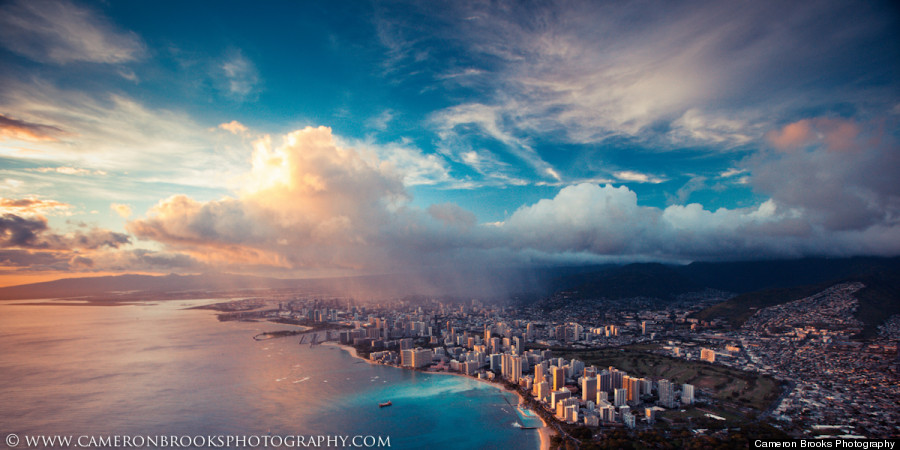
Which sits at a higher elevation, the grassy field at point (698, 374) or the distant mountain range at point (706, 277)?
the distant mountain range at point (706, 277)

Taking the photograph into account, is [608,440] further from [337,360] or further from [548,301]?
[548,301]

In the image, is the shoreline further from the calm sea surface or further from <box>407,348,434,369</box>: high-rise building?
<box>407,348,434,369</box>: high-rise building

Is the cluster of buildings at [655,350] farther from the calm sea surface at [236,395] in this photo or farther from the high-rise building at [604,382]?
the calm sea surface at [236,395]

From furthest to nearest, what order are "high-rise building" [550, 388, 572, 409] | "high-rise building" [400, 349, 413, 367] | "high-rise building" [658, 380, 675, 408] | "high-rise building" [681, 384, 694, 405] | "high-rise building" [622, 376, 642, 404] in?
"high-rise building" [400, 349, 413, 367], "high-rise building" [622, 376, 642, 404], "high-rise building" [550, 388, 572, 409], "high-rise building" [681, 384, 694, 405], "high-rise building" [658, 380, 675, 408]

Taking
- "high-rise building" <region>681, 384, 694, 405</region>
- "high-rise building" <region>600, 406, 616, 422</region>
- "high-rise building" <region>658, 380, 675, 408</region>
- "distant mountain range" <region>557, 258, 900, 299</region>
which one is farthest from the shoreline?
"distant mountain range" <region>557, 258, 900, 299</region>

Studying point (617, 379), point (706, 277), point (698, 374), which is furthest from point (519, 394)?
point (706, 277)

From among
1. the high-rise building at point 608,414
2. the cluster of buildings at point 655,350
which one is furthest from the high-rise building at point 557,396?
the high-rise building at point 608,414

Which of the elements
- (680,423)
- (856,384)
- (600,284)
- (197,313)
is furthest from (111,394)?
(600,284)
